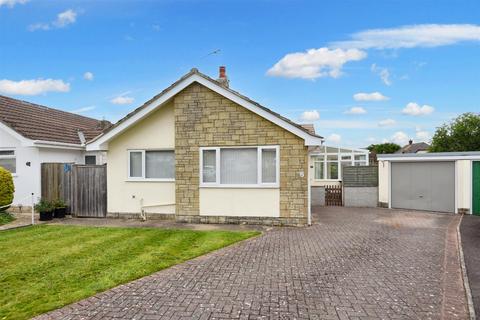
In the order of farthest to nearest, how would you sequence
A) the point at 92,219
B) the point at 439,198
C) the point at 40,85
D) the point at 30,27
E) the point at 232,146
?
the point at 40,85 < the point at 30,27 < the point at 439,198 < the point at 92,219 < the point at 232,146

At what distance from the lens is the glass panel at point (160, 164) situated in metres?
13.7

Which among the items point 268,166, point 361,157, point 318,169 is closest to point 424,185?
point 361,157

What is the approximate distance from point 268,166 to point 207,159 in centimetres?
236

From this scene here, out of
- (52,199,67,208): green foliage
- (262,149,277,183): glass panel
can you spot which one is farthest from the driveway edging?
(52,199,67,208): green foliage

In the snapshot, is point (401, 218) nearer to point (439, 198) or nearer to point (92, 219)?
point (439, 198)

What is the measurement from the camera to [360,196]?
738 inches

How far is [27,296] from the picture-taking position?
5809 mm

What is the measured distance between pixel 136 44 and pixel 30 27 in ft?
20.3

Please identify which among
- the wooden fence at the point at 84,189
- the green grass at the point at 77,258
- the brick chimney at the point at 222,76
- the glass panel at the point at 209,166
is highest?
the brick chimney at the point at 222,76

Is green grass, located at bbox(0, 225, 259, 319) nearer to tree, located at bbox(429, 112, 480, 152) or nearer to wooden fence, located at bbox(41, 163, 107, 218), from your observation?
wooden fence, located at bbox(41, 163, 107, 218)

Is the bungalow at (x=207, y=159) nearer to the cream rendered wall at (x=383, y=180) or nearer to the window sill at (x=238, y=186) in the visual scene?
the window sill at (x=238, y=186)

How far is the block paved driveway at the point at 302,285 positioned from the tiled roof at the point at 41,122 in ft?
40.7

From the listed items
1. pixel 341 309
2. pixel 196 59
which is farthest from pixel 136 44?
pixel 341 309

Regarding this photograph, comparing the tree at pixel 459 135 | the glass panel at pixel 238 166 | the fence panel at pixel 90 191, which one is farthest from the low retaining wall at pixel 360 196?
the tree at pixel 459 135
